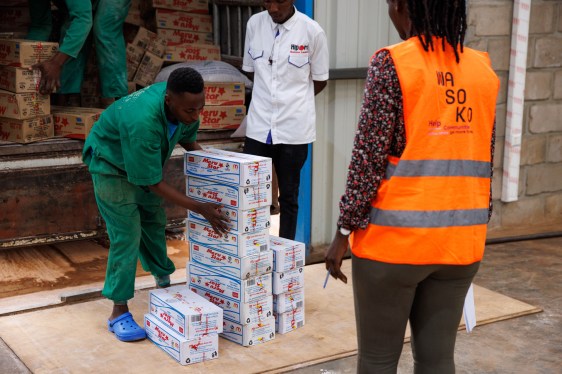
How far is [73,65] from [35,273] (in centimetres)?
177

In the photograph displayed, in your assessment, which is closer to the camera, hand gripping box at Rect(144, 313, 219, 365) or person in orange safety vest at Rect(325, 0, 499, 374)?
person in orange safety vest at Rect(325, 0, 499, 374)

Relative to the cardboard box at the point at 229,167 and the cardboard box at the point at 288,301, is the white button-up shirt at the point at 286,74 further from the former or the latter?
the cardboard box at the point at 288,301

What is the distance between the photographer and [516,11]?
6.67m

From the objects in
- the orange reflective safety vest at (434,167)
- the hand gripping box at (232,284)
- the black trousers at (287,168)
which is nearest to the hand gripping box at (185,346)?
the hand gripping box at (232,284)

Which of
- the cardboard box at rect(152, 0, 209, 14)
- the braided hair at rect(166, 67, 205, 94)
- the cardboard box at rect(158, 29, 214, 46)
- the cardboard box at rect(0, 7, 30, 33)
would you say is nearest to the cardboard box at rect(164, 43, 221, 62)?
the cardboard box at rect(158, 29, 214, 46)

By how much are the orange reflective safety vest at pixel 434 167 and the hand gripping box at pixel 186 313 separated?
1652 millimetres

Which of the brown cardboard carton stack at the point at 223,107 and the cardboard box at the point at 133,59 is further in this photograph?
the cardboard box at the point at 133,59

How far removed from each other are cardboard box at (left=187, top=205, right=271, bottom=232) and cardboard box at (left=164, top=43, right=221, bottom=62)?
3491 mm

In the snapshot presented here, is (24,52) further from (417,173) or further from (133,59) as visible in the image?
(417,173)

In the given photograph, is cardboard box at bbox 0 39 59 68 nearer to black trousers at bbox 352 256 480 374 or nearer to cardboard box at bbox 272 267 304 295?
cardboard box at bbox 272 267 304 295

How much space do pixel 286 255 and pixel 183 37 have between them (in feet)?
12.6

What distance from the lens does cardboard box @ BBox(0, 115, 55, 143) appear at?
5.91 m

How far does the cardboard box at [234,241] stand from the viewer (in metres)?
4.24

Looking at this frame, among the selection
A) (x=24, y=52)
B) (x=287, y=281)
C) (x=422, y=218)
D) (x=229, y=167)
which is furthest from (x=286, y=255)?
(x=24, y=52)
